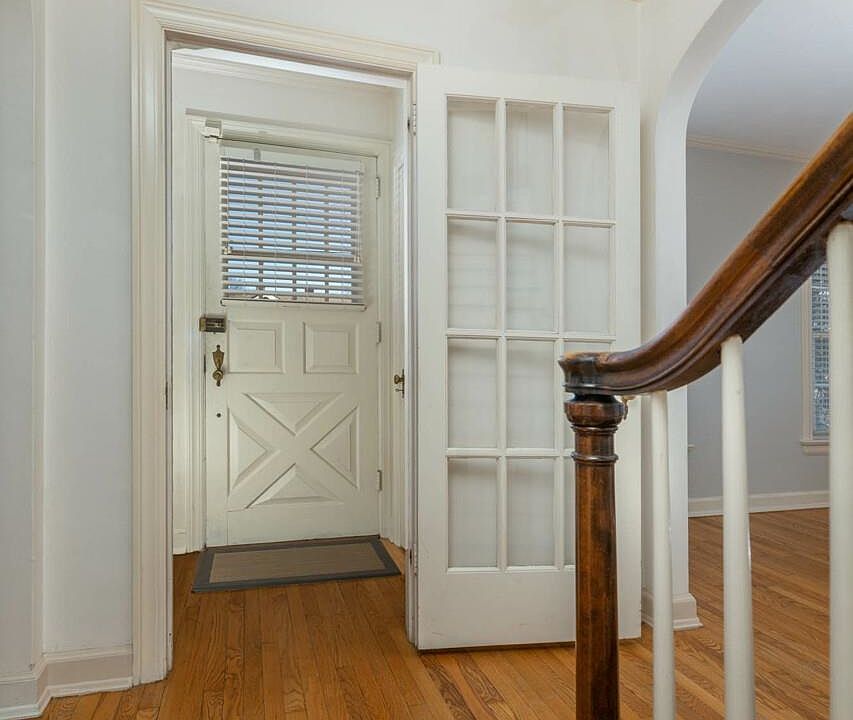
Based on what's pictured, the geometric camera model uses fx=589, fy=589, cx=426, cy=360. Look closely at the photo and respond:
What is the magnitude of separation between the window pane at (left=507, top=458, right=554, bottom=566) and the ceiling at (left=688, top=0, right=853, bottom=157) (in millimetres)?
2281

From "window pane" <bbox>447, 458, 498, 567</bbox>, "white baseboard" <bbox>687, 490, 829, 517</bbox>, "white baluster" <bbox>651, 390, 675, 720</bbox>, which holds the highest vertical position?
"white baluster" <bbox>651, 390, 675, 720</bbox>

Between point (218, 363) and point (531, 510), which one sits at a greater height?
point (218, 363)

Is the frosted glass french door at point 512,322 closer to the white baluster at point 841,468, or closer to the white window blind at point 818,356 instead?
the white baluster at point 841,468

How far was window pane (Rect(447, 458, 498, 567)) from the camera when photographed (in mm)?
2020

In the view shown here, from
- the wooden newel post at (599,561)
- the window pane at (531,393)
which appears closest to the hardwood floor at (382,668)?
the window pane at (531,393)

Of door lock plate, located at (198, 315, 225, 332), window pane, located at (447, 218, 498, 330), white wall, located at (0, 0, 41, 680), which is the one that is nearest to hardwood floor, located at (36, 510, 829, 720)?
white wall, located at (0, 0, 41, 680)

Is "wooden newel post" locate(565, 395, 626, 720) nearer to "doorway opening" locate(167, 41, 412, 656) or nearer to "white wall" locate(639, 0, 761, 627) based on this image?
"white wall" locate(639, 0, 761, 627)

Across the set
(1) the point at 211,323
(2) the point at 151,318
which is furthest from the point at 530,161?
(1) the point at 211,323

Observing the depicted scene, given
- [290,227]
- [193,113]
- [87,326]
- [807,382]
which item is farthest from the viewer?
[807,382]

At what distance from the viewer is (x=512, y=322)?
208 centimetres

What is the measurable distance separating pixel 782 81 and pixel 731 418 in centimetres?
358

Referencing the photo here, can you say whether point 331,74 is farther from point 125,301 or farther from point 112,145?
point 125,301

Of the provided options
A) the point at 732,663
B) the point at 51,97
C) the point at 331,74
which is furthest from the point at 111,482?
the point at 732,663

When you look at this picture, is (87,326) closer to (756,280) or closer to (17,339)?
(17,339)
